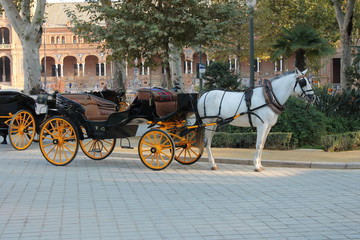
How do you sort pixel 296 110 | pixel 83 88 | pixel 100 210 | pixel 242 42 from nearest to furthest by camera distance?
pixel 100 210 → pixel 296 110 → pixel 242 42 → pixel 83 88

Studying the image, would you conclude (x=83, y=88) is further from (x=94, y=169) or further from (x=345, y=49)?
(x=94, y=169)

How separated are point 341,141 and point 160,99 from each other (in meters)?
5.61


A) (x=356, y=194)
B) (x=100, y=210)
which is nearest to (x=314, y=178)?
(x=356, y=194)

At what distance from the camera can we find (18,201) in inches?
332

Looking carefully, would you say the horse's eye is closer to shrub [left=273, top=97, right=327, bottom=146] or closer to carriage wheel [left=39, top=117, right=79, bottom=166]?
shrub [left=273, top=97, right=327, bottom=146]

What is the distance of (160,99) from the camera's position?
1151 cm

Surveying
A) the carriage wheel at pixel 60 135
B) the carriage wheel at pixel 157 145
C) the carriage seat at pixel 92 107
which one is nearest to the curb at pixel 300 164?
the carriage wheel at pixel 157 145

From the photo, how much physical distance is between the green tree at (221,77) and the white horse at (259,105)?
5575mm

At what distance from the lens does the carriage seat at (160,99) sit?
11516 mm

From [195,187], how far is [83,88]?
223 feet

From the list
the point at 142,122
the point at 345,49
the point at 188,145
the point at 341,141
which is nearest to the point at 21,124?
the point at 142,122

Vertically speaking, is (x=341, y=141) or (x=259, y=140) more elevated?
(x=259, y=140)

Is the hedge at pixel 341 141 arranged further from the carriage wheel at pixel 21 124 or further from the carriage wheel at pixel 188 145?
the carriage wheel at pixel 21 124

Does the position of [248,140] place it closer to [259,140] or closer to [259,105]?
[259,140]
